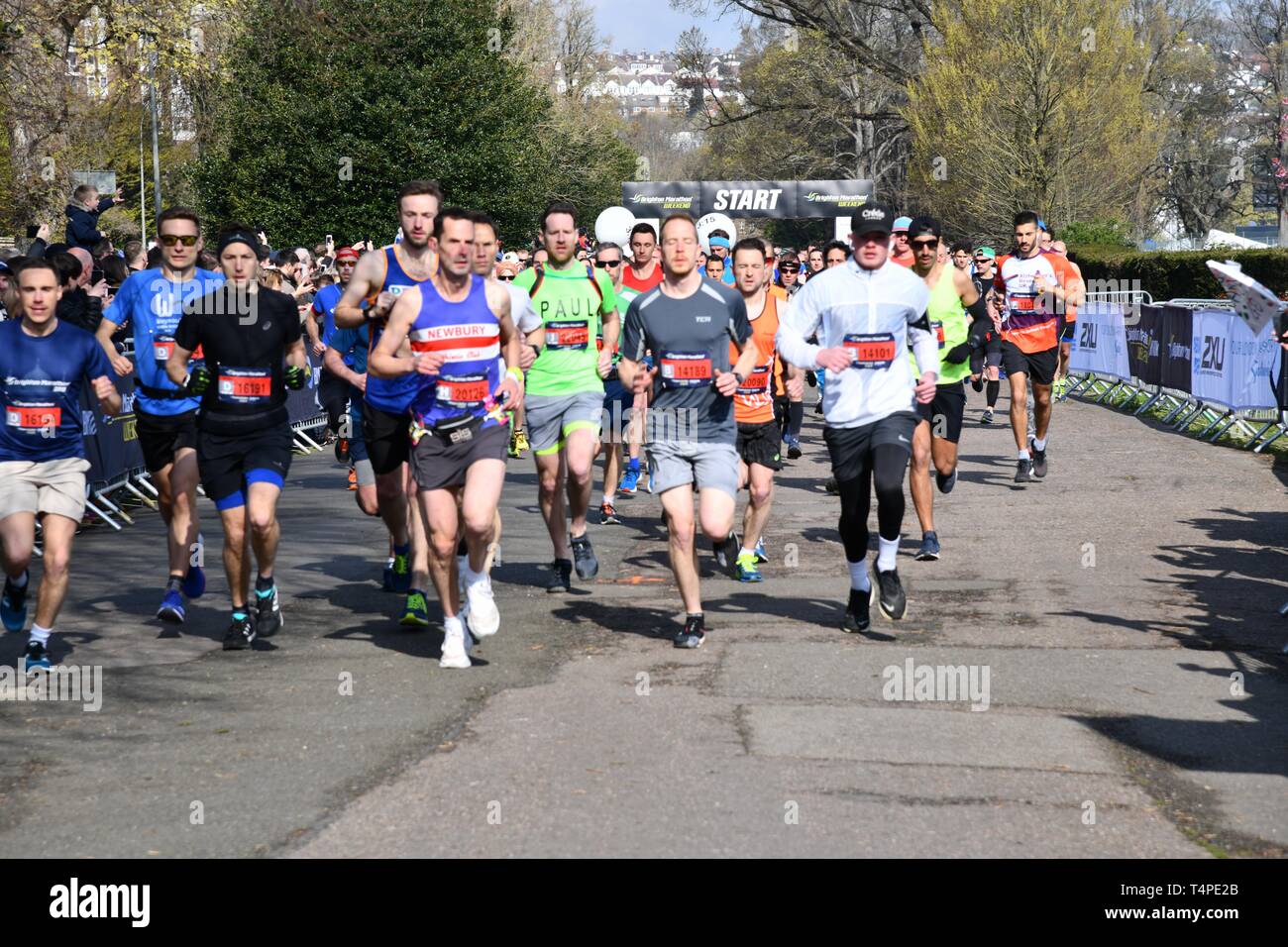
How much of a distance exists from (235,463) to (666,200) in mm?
42839

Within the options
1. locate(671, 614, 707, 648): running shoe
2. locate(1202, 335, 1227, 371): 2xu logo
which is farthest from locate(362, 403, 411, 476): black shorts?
locate(1202, 335, 1227, 371): 2xu logo

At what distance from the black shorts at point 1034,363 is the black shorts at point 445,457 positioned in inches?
319

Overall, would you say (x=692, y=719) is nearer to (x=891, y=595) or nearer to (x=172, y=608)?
(x=891, y=595)

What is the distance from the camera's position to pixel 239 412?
841 centimetres

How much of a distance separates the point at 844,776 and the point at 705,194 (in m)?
46.0

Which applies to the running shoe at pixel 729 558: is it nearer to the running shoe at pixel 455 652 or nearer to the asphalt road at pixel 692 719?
the asphalt road at pixel 692 719

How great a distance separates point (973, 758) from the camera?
20.6 feet

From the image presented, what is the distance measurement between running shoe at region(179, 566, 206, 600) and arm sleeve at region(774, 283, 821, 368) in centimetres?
342

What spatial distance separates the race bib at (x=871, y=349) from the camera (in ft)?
28.3

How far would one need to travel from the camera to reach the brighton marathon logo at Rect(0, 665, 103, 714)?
734 cm

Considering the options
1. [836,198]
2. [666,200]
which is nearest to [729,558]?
[666,200]

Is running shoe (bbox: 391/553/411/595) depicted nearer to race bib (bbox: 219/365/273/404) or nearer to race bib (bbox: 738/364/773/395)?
race bib (bbox: 219/365/273/404)
